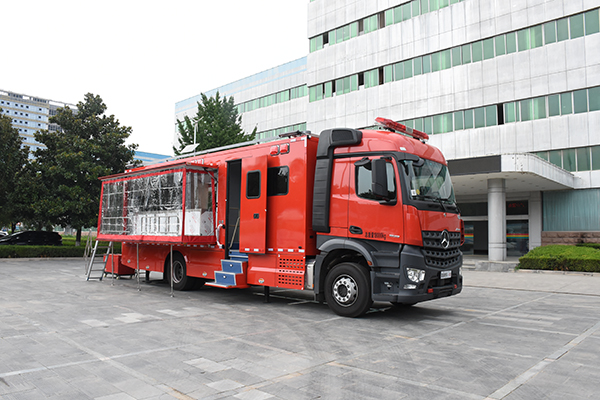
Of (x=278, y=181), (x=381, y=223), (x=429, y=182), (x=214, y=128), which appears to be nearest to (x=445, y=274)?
(x=381, y=223)

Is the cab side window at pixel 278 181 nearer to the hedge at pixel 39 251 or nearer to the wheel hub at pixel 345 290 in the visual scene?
the wheel hub at pixel 345 290

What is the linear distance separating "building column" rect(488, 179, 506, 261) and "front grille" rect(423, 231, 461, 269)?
1629cm

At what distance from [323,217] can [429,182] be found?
2.11m

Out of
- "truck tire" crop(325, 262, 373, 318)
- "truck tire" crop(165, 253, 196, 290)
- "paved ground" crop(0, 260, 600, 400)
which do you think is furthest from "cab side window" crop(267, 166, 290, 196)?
"truck tire" crop(165, 253, 196, 290)

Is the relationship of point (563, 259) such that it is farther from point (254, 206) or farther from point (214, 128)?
point (214, 128)

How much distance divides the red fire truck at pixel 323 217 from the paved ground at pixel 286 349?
744 mm

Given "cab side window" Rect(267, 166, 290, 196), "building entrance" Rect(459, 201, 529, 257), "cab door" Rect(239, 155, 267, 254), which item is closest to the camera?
"cab side window" Rect(267, 166, 290, 196)

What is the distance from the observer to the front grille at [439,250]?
25.4 feet

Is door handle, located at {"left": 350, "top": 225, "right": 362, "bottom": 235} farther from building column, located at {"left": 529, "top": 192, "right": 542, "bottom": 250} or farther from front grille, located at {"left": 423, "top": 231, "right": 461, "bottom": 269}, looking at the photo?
building column, located at {"left": 529, "top": 192, "right": 542, "bottom": 250}

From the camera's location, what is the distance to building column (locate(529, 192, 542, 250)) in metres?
27.4

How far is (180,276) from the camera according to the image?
1195 centimetres

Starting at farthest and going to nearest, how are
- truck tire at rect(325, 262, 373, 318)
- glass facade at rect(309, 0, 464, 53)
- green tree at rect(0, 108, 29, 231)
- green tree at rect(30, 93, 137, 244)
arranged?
glass facade at rect(309, 0, 464, 53) < green tree at rect(30, 93, 137, 244) < green tree at rect(0, 108, 29, 231) < truck tire at rect(325, 262, 373, 318)

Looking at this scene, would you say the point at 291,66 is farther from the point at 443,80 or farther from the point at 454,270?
the point at 454,270

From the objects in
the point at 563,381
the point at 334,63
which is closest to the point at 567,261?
the point at 563,381
